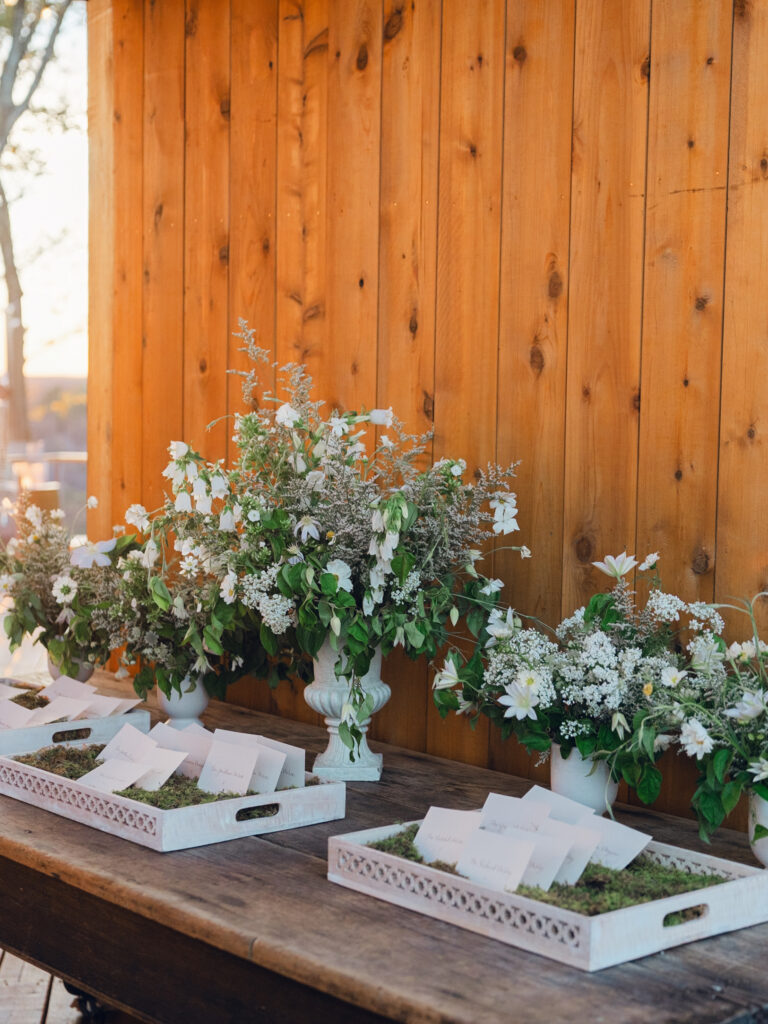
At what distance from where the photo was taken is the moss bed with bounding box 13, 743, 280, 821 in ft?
5.75

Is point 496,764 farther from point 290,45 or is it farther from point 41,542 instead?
point 290,45

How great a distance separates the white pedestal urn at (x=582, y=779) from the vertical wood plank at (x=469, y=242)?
1.23 feet

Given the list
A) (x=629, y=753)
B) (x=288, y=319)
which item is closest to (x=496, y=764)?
Result: (x=629, y=753)

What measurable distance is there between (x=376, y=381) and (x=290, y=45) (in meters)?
0.77

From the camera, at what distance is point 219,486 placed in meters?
2.00

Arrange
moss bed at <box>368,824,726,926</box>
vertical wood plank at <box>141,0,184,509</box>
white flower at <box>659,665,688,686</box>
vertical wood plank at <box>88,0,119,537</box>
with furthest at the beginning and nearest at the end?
vertical wood plank at <box>88,0,119,537</box> < vertical wood plank at <box>141,0,184,509</box> < white flower at <box>659,665,688,686</box> < moss bed at <box>368,824,726,926</box>

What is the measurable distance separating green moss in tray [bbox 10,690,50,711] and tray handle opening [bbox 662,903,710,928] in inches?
57.8

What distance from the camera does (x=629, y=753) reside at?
168cm

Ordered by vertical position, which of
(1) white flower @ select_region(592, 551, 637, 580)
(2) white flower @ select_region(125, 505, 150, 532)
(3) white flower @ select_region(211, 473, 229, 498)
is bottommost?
(1) white flower @ select_region(592, 551, 637, 580)

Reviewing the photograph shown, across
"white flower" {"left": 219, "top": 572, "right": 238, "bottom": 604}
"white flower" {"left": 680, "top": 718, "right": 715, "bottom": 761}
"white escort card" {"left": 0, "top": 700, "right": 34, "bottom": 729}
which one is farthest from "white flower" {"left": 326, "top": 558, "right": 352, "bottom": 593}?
"white escort card" {"left": 0, "top": 700, "right": 34, "bottom": 729}

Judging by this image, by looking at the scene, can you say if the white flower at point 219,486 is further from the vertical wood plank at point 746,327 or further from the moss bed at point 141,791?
the vertical wood plank at point 746,327

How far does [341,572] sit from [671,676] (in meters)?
0.55

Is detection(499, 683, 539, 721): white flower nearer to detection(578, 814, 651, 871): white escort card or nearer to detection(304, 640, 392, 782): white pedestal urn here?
detection(578, 814, 651, 871): white escort card

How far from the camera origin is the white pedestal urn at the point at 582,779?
177 cm
